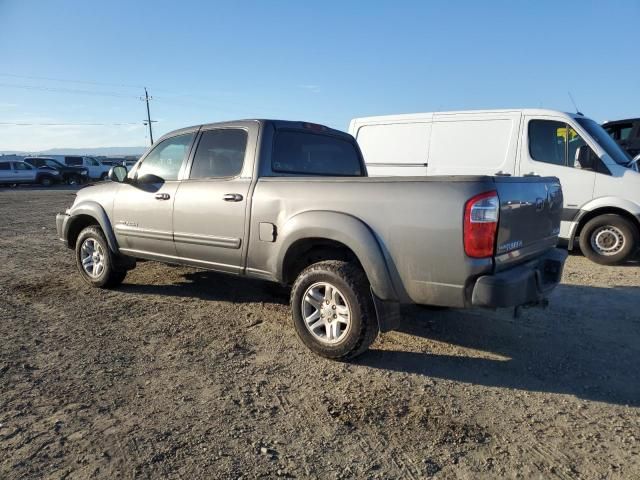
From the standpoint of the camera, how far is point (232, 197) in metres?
4.24

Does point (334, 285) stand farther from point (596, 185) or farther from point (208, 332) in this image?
point (596, 185)

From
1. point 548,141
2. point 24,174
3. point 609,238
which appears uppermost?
point 548,141

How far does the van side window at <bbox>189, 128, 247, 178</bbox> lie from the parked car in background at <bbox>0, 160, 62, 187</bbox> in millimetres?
30404

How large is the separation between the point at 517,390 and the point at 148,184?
4.00 m

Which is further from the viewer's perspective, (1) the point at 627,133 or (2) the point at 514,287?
(1) the point at 627,133

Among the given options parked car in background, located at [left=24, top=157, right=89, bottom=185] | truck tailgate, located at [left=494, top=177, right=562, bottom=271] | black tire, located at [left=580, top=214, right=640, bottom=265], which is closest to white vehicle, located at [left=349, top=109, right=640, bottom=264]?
black tire, located at [left=580, top=214, right=640, bottom=265]

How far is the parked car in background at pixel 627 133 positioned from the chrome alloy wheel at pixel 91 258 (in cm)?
1007

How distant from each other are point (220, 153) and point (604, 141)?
19.2 ft

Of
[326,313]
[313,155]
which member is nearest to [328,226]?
[326,313]

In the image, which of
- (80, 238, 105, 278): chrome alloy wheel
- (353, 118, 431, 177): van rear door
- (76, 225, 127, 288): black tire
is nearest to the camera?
(76, 225, 127, 288): black tire

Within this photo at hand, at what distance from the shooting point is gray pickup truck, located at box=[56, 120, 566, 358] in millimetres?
3090

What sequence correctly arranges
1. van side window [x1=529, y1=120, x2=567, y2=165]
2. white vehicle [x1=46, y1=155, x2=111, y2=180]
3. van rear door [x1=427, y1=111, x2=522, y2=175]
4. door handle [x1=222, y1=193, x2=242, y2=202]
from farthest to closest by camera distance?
white vehicle [x1=46, y1=155, x2=111, y2=180], van rear door [x1=427, y1=111, x2=522, y2=175], van side window [x1=529, y1=120, x2=567, y2=165], door handle [x1=222, y1=193, x2=242, y2=202]

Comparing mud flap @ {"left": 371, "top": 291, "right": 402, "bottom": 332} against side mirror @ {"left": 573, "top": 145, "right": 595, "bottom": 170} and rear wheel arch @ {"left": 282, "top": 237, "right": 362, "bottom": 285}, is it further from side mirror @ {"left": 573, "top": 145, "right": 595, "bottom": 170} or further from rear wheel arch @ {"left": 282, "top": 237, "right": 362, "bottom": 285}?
side mirror @ {"left": 573, "top": 145, "right": 595, "bottom": 170}

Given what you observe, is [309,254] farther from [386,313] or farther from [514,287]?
[514,287]
